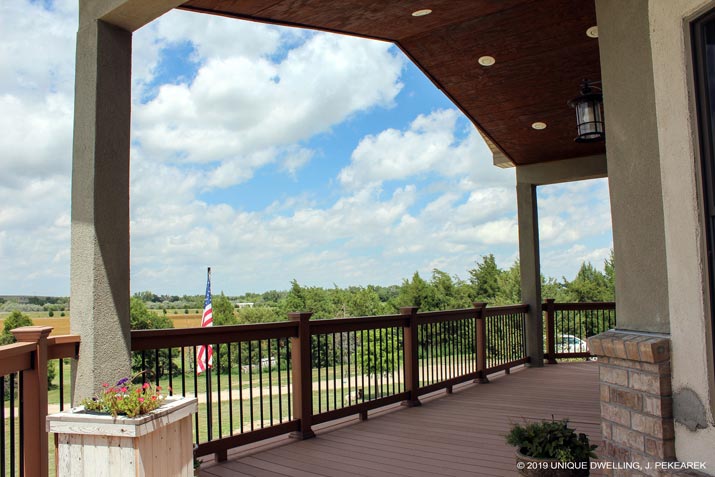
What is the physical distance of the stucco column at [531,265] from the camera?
8.74m

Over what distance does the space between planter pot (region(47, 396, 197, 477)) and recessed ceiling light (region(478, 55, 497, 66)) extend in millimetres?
5042

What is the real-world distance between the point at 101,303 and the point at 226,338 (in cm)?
113

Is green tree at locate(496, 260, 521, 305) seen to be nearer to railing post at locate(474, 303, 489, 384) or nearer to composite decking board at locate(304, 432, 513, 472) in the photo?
railing post at locate(474, 303, 489, 384)

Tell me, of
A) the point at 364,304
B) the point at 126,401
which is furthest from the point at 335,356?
the point at 364,304

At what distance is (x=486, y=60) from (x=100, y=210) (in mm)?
4608

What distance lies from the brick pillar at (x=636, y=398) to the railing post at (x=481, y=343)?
4910 millimetres

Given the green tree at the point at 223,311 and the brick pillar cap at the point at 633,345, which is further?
the green tree at the point at 223,311

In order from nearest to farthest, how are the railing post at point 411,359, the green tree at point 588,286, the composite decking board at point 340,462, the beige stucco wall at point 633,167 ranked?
1. the beige stucco wall at point 633,167
2. the composite decking board at point 340,462
3. the railing post at point 411,359
4. the green tree at point 588,286

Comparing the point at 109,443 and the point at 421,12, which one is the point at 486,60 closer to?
the point at 421,12

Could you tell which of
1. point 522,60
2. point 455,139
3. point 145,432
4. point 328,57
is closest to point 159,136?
point 328,57

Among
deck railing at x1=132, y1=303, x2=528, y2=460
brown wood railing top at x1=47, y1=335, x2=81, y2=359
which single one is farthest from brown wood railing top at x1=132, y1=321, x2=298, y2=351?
brown wood railing top at x1=47, y1=335, x2=81, y2=359

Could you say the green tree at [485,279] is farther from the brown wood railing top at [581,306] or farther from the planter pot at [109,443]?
the planter pot at [109,443]

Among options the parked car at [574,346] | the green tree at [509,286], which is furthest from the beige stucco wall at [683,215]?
the green tree at [509,286]

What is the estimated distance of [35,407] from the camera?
9.21 ft
